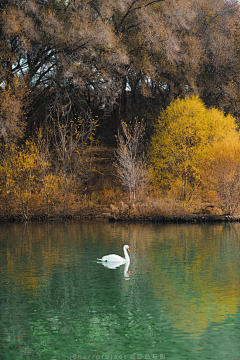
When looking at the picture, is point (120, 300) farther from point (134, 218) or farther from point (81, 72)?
point (81, 72)

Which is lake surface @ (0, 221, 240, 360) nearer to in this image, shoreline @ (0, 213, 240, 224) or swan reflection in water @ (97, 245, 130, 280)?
swan reflection in water @ (97, 245, 130, 280)

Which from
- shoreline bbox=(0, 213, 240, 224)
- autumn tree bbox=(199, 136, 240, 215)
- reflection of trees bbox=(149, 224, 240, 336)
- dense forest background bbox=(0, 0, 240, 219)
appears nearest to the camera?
reflection of trees bbox=(149, 224, 240, 336)

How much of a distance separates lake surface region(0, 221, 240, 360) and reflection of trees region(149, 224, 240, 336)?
27 millimetres

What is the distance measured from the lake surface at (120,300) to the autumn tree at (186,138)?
14211mm

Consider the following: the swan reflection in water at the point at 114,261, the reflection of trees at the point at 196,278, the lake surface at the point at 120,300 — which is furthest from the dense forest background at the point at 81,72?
the swan reflection in water at the point at 114,261

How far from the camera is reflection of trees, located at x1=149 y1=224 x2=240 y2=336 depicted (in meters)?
11.2

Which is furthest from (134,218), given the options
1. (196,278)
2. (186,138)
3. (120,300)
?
(120,300)

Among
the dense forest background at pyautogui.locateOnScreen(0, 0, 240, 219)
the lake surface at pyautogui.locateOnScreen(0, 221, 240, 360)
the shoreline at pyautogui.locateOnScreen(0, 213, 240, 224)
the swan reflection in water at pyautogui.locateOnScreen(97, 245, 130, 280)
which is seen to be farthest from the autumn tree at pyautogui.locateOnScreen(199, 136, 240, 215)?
the swan reflection in water at pyautogui.locateOnScreen(97, 245, 130, 280)

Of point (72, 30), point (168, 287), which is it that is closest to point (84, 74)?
point (72, 30)

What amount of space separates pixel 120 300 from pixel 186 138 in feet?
87.8

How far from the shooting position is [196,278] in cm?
1493

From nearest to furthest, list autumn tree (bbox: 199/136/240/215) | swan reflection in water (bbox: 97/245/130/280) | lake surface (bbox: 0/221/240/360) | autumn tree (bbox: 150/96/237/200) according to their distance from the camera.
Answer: lake surface (bbox: 0/221/240/360) → swan reflection in water (bbox: 97/245/130/280) → autumn tree (bbox: 199/136/240/215) → autumn tree (bbox: 150/96/237/200)

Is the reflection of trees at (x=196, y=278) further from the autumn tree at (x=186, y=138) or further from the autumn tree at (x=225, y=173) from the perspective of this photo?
the autumn tree at (x=186, y=138)

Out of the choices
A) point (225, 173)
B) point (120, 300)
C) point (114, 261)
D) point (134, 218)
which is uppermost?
point (225, 173)
